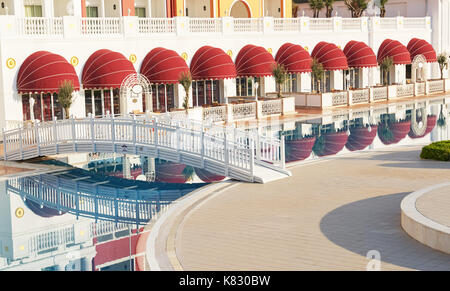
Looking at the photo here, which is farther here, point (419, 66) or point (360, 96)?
point (419, 66)

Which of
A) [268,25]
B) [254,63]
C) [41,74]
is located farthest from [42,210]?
[268,25]

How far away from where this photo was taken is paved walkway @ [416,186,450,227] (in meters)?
14.5

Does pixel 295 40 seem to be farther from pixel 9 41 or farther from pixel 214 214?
pixel 214 214

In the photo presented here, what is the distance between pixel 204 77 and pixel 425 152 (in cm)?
1801

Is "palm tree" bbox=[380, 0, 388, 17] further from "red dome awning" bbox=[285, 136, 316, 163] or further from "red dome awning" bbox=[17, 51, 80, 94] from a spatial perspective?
"red dome awning" bbox=[17, 51, 80, 94]

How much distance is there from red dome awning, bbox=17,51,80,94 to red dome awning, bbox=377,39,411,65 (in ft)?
91.6

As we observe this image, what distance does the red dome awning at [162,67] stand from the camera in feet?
121

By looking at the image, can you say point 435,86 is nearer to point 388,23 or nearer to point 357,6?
point 388,23

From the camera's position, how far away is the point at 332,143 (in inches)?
1180

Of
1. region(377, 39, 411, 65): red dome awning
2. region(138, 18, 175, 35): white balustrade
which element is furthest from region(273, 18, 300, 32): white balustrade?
region(138, 18, 175, 35): white balustrade

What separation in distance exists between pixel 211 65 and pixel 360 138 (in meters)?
11.5

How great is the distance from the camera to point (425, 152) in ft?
78.4

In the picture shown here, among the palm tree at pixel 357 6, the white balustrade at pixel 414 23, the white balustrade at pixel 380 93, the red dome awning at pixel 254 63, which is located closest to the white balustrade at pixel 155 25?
the red dome awning at pixel 254 63

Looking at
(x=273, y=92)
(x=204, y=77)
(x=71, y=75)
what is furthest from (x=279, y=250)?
(x=273, y=92)
